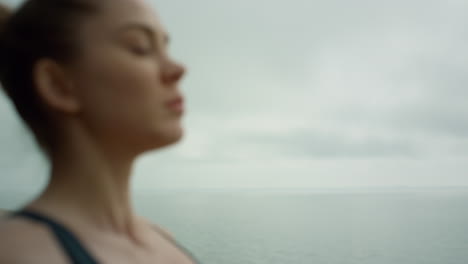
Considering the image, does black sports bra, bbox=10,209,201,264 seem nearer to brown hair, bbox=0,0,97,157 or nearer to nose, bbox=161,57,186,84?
brown hair, bbox=0,0,97,157

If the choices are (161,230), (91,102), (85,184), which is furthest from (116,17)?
(161,230)

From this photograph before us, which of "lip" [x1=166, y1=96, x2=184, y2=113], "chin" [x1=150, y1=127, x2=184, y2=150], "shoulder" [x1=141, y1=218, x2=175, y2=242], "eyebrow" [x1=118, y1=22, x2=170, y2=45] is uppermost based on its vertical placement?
"eyebrow" [x1=118, y1=22, x2=170, y2=45]

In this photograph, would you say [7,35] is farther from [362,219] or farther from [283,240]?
[362,219]

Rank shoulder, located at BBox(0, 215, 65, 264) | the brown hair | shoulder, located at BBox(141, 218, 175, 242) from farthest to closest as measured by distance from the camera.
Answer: shoulder, located at BBox(141, 218, 175, 242) < the brown hair < shoulder, located at BBox(0, 215, 65, 264)

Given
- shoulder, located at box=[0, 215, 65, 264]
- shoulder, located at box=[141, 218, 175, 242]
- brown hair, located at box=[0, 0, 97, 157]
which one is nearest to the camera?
shoulder, located at box=[0, 215, 65, 264]

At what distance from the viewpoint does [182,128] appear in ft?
2.61

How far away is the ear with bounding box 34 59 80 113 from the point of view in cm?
77

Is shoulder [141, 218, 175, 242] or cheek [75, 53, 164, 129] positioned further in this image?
shoulder [141, 218, 175, 242]

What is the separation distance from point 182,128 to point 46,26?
284 mm

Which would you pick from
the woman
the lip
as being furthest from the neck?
the lip

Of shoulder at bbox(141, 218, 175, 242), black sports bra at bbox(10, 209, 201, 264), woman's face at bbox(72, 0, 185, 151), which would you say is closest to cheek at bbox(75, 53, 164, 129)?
woman's face at bbox(72, 0, 185, 151)

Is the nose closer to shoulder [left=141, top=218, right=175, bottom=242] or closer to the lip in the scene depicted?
the lip

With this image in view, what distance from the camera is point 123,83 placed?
75cm

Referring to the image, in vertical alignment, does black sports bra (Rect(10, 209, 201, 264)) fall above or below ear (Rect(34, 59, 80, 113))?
below
